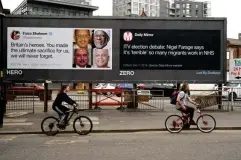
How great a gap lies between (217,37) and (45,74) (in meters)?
8.68

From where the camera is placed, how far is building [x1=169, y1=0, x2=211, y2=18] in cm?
18062

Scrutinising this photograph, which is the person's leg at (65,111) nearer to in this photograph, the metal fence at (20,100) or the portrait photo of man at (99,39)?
the metal fence at (20,100)

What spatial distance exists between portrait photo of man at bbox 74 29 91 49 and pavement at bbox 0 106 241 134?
3.25 m

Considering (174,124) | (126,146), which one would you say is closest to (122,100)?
(174,124)

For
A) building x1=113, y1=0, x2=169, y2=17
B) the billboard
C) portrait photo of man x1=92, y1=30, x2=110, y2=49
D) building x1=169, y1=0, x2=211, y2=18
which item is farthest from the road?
building x1=169, y1=0, x2=211, y2=18

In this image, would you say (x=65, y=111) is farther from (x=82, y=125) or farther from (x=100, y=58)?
(x=100, y=58)

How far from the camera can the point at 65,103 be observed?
46.1 feet

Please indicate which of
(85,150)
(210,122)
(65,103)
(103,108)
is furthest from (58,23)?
(85,150)

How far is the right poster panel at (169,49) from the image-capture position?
2061 cm

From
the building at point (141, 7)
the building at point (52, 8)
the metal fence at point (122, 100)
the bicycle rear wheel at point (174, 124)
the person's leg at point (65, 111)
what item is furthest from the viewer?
the building at point (141, 7)

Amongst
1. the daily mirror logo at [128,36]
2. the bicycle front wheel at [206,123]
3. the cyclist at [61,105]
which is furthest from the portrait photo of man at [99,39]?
the bicycle front wheel at [206,123]

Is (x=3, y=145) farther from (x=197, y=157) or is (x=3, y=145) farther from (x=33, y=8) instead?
(x=33, y=8)

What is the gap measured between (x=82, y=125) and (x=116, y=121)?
11.0 feet

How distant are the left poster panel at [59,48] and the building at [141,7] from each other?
499 ft
